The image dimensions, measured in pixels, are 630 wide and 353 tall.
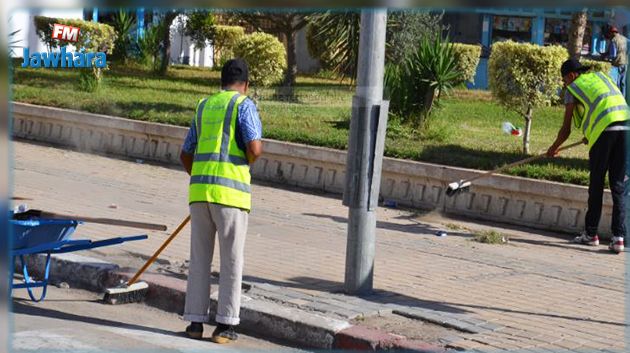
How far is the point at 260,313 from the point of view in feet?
25.2

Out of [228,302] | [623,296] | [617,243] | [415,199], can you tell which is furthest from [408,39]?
[228,302]

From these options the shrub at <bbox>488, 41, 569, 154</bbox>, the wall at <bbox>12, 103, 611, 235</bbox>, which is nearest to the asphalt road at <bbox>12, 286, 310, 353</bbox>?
the wall at <bbox>12, 103, 611, 235</bbox>

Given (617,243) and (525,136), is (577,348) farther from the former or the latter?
(525,136)

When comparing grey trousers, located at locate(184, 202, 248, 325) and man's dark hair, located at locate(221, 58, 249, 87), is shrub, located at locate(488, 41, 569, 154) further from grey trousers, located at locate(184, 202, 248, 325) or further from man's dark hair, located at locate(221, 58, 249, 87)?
grey trousers, located at locate(184, 202, 248, 325)

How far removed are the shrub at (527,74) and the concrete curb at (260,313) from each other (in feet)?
21.3

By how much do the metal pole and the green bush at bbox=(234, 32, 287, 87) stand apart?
27.8 ft

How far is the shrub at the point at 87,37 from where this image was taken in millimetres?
18000

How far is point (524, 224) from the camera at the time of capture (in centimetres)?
1149

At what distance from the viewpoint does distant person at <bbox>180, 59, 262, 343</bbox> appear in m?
7.09

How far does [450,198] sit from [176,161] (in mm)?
4363

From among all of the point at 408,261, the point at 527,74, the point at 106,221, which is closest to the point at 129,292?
the point at 106,221

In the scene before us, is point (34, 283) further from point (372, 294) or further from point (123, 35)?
point (123, 35)

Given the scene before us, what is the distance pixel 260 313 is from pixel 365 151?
1443 millimetres

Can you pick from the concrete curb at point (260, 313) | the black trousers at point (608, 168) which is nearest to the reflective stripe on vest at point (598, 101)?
the black trousers at point (608, 168)
